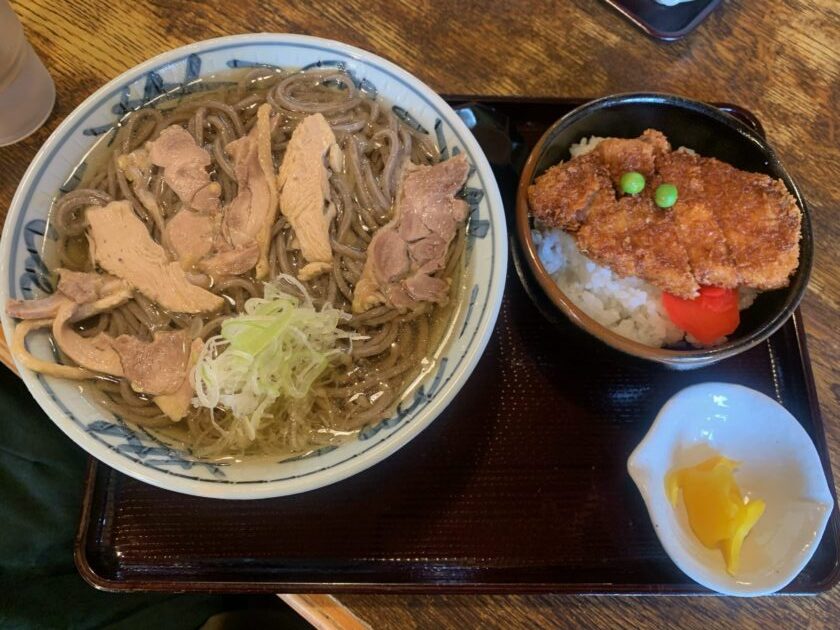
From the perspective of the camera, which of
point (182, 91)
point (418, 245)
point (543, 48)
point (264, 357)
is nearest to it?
point (264, 357)

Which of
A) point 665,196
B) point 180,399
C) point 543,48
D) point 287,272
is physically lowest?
point 180,399

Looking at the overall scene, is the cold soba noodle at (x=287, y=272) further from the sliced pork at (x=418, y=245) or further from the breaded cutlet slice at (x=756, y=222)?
the breaded cutlet slice at (x=756, y=222)

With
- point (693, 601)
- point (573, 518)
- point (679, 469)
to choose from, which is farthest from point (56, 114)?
point (693, 601)

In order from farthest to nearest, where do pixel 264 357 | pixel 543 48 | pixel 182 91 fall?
1. pixel 543 48
2. pixel 182 91
3. pixel 264 357

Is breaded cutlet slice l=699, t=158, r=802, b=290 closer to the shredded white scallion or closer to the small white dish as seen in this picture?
the small white dish

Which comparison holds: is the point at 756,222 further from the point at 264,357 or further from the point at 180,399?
the point at 180,399

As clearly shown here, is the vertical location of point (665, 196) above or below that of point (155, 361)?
above

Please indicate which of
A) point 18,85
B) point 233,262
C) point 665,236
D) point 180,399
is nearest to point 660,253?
point 665,236

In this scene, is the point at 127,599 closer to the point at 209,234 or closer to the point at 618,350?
the point at 209,234
